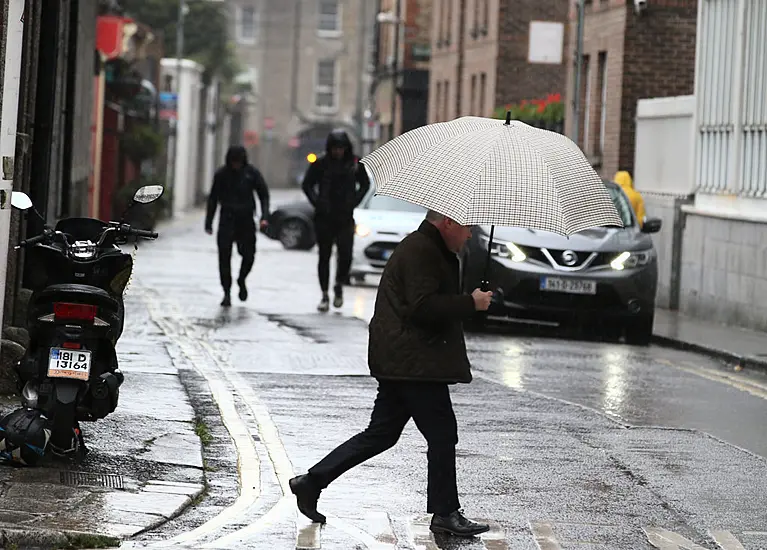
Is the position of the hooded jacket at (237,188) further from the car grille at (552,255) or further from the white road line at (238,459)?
the white road line at (238,459)

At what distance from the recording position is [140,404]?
35.0 ft

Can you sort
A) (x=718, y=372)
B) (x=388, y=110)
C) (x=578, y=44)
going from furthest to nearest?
(x=388, y=110)
(x=578, y=44)
(x=718, y=372)

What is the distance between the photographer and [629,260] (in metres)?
17.6

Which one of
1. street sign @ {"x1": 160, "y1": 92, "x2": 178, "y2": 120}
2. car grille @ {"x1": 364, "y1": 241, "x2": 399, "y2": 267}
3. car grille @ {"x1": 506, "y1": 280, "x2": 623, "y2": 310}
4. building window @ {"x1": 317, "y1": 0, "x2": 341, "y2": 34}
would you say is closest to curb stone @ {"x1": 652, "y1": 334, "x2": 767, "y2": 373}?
car grille @ {"x1": 506, "y1": 280, "x2": 623, "y2": 310}

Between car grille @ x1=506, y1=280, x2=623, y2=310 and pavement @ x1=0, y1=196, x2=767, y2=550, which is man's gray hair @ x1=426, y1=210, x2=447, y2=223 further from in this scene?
car grille @ x1=506, y1=280, x2=623, y2=310

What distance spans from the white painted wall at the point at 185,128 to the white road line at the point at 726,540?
54.3m

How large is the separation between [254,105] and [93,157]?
216ft

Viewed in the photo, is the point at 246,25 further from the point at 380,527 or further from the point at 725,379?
the point at 380,527

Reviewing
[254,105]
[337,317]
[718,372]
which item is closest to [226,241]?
[337,317]

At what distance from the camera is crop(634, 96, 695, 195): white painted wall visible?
23.9 m

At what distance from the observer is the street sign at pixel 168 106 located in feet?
181

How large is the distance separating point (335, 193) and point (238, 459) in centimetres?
1017

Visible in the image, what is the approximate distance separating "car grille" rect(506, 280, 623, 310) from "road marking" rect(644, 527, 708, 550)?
957 centimetres

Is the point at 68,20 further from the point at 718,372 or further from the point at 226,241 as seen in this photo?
the point at 718,372
